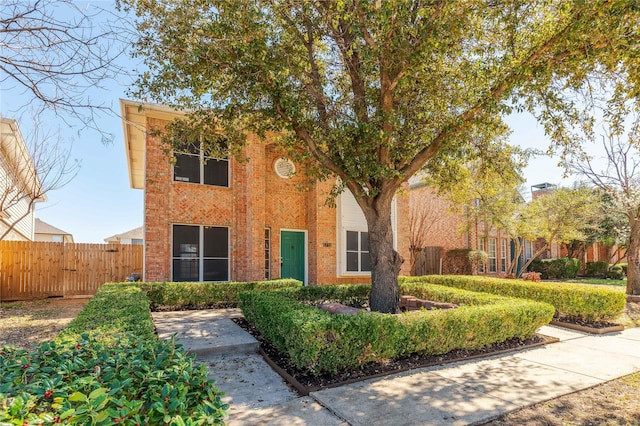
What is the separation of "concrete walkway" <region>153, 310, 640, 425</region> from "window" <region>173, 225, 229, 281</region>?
4.95m

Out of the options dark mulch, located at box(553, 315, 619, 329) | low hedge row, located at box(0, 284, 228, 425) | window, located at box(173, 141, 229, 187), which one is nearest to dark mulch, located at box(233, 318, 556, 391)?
dark mulch, located at box(553, 315, 619, 329)

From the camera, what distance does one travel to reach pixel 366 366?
550cm

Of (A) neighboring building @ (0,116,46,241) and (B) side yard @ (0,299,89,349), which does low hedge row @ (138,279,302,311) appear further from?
(A) neighboring building @ (0,116,46,241)

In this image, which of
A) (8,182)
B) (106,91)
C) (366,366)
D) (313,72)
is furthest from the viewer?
(8,182)

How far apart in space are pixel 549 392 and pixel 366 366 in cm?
237

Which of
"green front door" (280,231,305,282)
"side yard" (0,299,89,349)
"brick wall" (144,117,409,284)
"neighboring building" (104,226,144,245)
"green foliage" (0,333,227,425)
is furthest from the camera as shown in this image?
"neighboring building" (104,226,144,245)

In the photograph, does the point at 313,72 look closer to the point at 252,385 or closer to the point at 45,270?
the point at 252,385

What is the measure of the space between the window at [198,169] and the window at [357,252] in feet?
17.9

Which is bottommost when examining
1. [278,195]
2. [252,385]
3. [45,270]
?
[252,385]

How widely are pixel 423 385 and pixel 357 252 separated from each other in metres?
10.3

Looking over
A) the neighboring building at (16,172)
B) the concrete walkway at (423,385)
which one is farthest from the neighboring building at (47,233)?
the concrete walkway at (423,385)

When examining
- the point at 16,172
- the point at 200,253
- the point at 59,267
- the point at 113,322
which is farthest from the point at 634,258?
the point at 16,172

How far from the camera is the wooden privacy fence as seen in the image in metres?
12.6

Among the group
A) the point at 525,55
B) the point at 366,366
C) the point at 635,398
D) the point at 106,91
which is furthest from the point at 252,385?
the point at 525,55
